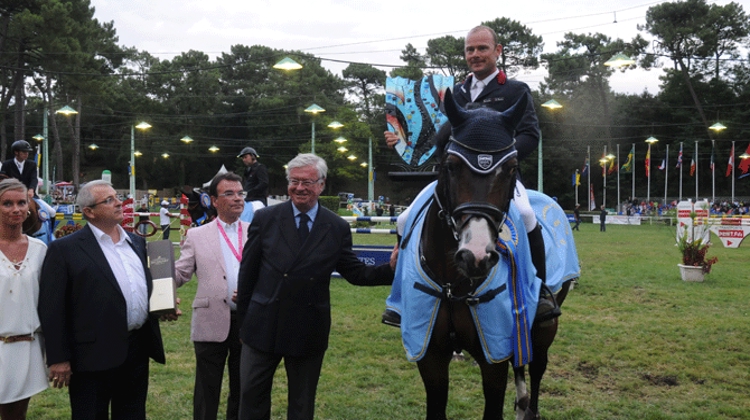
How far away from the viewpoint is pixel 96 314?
11.4ft

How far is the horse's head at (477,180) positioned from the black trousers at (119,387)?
6.79 feet

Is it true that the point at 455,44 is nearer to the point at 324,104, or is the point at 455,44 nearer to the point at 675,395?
the point at 324,104

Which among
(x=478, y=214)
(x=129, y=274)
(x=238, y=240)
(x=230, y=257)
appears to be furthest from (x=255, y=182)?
(x=478, y=214)

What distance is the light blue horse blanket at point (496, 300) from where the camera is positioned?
3.41 m

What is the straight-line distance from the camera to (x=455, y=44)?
5684cm

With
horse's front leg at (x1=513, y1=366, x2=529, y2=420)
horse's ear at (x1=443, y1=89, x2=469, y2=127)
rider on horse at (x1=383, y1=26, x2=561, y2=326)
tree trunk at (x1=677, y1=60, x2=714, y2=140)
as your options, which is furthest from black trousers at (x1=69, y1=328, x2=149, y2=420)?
tree trunk at (x1=677, y1=60, x2=714, y2=140)

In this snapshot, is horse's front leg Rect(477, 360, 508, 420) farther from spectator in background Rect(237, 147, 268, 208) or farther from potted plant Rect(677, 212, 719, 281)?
potted plant Rect(677, 212, 719, 281)

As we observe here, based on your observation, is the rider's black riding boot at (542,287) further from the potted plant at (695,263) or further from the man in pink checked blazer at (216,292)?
the potted plant at (695,263)

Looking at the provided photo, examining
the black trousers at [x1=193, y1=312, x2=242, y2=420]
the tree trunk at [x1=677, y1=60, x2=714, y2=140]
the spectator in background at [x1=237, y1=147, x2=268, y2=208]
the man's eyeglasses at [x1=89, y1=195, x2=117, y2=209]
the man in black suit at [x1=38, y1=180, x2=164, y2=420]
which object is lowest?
the black trousers at [x1=193, y1=312, x2=242, y2=420]

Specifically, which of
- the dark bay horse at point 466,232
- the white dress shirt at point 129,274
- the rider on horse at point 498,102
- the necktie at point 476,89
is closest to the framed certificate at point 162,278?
the white dress shirt at point 129,274

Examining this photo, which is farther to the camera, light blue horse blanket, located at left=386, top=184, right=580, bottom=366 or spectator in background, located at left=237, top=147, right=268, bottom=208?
spectator in background, located at left=237, top=147, right=268, bottom=208

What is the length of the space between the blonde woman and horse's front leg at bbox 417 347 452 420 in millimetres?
2264

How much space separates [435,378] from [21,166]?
330 inches

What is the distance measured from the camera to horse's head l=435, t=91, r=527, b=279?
2744 mm
